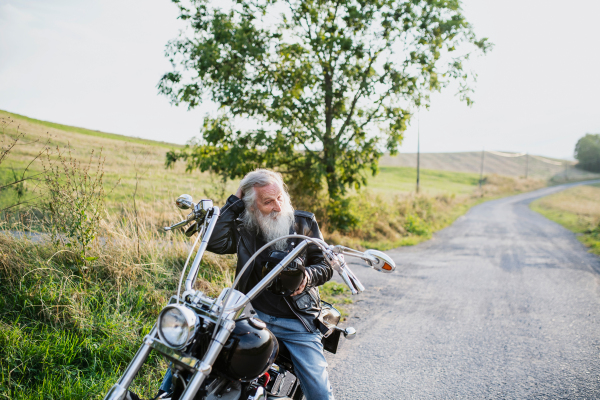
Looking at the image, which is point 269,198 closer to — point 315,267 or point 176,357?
point 315,267

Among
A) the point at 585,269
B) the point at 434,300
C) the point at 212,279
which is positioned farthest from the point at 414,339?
the point at 585,269

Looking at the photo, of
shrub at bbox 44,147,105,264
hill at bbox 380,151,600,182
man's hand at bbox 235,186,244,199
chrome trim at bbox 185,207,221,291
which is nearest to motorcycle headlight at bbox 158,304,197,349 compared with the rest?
chrome trim at bbox 185,207,221,291

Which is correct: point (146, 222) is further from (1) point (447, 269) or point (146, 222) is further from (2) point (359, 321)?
(1) point (447, 269)

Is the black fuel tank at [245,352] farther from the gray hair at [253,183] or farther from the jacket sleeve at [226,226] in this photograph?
the gray hair at [253,183]

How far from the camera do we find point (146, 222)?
17.5 ft

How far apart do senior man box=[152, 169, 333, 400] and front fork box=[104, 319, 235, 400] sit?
693mm

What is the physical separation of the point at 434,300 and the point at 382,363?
2.50 metres

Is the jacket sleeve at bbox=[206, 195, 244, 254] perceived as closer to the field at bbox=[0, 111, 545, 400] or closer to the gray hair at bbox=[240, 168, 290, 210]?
the gray hair at bbox=[240, 168, 290, 210]

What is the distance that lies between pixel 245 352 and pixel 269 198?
3.45 feet

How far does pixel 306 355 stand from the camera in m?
2.26

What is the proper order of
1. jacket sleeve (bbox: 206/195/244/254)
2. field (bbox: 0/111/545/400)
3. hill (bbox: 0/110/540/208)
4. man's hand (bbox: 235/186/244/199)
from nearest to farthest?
jacket sleeve (bbox: 206/195/244/254) < man's hand (bbox: 235/186/244/199) < field (bbox: 0/111/545/400) < hill (bbox: 0/110/540/208)

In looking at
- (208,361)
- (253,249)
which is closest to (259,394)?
(208,361)

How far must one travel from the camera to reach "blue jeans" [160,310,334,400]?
7.24 ft

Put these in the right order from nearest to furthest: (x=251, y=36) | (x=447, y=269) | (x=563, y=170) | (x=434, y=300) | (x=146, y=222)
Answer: (x=146, y=222) → (x=434, y=300) → (x=447, y=269) → (x=251, y=36) → (x=563, y=170)
